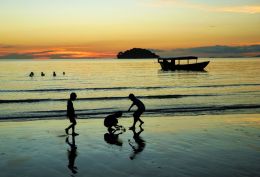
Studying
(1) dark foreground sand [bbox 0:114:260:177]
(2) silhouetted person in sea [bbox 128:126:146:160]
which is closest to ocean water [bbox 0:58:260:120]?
(1) dark foreground sand [bbox 0:114:260:177]

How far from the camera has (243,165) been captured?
987 centimetres

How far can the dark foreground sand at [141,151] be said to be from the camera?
9.47m

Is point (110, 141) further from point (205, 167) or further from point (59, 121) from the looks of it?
point (59, 121)

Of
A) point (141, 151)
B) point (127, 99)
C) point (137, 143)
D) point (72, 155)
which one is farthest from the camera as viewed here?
point (127, 99)

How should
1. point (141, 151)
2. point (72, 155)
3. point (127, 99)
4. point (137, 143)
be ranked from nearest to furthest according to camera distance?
point (72, 155) → point (141, 151) → point (137, 143) → point (127, 99)

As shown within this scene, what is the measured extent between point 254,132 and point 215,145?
3330mm

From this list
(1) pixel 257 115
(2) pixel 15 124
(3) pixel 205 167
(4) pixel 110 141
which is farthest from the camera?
(1) pixel 257 115

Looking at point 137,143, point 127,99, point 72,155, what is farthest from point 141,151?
point 127,99

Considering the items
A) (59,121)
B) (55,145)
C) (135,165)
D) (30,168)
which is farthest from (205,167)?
(59,121)

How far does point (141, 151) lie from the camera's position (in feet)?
38.4

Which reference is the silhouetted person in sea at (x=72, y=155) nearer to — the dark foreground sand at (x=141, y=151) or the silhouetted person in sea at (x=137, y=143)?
the dark foreground sand at (x=141, y=151)

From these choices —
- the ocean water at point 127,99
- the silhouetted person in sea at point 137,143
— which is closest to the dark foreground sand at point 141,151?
the silhouetted person in sea at point 137,143

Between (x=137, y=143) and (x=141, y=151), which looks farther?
(x=137, y=143)

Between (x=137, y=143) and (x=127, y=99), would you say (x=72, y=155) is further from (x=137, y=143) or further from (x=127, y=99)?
(x=127, y=99)
